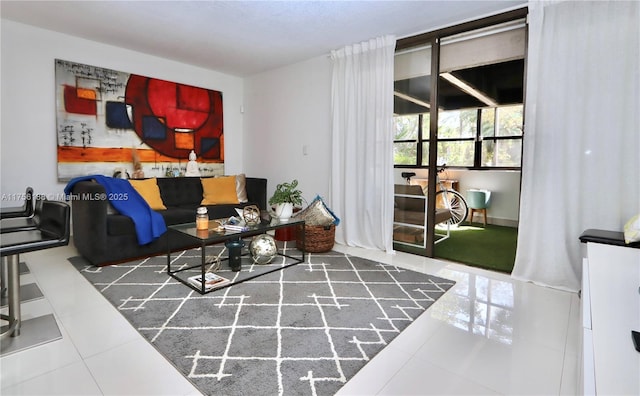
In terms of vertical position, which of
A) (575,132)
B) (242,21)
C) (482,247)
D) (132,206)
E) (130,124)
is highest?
Result: (242,21)

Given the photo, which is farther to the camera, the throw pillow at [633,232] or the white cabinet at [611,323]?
the throw pillow at [633,232]

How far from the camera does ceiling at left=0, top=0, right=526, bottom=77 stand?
302cm

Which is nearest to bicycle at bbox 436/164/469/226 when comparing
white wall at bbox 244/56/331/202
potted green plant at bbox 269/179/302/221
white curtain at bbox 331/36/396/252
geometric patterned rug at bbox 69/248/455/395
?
white curtain at bbox 331/36/396/252

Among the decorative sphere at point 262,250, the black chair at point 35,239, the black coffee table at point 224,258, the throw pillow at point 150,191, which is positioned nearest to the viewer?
the black chair at point 35,239

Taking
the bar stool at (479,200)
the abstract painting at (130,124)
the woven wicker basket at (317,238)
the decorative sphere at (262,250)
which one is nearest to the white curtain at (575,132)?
the woven wicker basket at (317,238)

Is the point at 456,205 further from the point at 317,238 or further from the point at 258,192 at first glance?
the point at 258,192

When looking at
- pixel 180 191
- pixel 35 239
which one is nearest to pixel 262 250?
pixel 35 239

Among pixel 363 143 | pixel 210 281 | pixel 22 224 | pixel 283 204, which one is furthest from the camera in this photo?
pixel 363 143

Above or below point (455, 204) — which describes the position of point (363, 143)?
above

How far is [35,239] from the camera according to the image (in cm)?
175

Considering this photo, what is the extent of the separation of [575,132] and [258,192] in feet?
12.1

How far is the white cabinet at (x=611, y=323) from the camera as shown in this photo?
0.90 metres

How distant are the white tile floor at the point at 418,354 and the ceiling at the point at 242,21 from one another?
8.25 ft

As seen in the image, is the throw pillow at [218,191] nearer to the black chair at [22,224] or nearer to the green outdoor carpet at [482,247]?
the black chair at [22,224]
